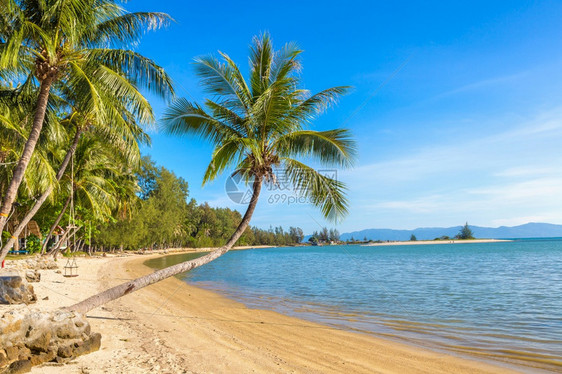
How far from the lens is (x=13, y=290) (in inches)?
335

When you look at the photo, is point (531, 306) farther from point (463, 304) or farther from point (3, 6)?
point (3, 6)

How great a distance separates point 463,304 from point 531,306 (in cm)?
221

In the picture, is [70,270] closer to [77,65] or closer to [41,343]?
[77,65]

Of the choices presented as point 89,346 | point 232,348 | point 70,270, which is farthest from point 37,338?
point 70,270

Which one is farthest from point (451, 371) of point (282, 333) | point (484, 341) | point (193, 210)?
point (193, 210)

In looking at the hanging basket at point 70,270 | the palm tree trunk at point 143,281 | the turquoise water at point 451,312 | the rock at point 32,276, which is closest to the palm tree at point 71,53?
the palm tree trunk at point 143,281

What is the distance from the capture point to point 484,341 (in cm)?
838

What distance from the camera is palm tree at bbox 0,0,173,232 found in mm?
8023

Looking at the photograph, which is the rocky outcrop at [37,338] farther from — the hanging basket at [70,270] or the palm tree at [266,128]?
the hanging basket at [70,270]

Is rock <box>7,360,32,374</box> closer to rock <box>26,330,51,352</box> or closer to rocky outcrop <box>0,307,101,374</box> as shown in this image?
rocky outcrop <box>0,307,101,374</box>

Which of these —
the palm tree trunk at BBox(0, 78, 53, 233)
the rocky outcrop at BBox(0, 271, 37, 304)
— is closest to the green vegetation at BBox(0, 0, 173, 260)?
the palm tree trunk at BBox(0, 78, 53, 233)

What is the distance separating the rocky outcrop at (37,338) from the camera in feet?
15.8

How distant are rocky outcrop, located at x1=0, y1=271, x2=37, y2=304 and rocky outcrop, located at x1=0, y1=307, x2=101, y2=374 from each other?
13.6ft

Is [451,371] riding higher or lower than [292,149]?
lower
